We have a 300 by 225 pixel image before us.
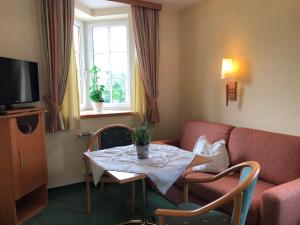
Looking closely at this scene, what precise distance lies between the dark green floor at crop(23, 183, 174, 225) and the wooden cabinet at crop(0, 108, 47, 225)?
0.17 m

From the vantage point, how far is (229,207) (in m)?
1.97

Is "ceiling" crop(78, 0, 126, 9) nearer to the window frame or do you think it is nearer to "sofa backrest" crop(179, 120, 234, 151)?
the window frame

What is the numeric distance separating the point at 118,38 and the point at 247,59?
180 cm

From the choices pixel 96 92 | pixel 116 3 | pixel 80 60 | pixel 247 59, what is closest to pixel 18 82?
pixel 96 92

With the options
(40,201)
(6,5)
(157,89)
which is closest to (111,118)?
(157,89)

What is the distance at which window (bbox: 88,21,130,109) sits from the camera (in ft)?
11.8

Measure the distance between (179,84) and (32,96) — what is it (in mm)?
2053

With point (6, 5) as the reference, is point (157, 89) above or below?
below

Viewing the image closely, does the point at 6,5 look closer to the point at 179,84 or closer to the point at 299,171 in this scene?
the point at 179,84

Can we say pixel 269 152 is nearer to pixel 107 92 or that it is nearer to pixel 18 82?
pixel 107 92

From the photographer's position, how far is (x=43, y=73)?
281 centimetres

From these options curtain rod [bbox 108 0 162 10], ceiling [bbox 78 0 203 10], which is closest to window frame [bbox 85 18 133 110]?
ceiling [bbox 78 0 203 10]

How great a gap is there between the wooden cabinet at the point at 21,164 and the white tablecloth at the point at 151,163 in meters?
0.70

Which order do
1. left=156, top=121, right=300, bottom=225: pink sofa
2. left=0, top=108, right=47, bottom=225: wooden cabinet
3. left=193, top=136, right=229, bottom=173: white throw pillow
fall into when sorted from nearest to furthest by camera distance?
left=156, top=121, right=300, bottom=225: pink sofa, left=0, top=108, right=47, bottom=225: wooden cabinet, left=193, top=136, right=229, bottom=173: white throw pillow
